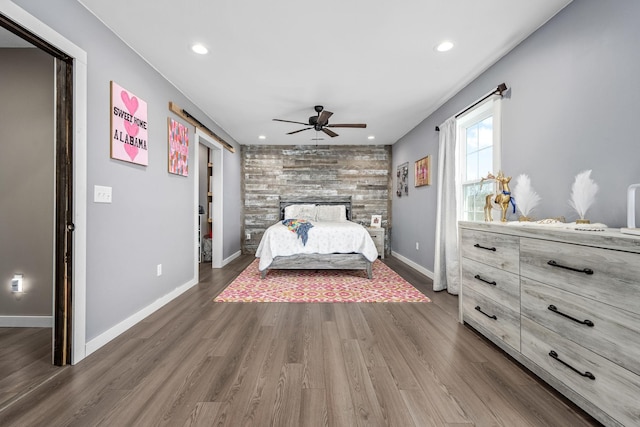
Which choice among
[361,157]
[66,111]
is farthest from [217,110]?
[361,157]

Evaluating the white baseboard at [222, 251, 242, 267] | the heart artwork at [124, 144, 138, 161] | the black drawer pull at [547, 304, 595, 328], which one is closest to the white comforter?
the white baseboard at [222, 251, 242, 267]

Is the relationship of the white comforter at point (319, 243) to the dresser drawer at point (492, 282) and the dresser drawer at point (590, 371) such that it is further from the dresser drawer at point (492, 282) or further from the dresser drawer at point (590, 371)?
the dresser drawer at point (590, 371)

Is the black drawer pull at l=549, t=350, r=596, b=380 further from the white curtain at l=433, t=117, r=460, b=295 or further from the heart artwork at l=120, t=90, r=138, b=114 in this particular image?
the heart artwork at l=120, t=90, r=138, b=114

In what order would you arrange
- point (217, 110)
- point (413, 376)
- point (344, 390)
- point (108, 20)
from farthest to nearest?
point (217, 110) → point (108, 20) → point (413, 376) → point (344, 390)

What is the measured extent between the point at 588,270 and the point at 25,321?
395 cm

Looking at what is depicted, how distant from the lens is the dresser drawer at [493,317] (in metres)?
1.77

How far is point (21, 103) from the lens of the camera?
2244mm

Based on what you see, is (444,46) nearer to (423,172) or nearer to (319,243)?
(423,172)

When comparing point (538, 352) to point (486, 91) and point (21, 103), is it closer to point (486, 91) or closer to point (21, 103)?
point (486, 91)

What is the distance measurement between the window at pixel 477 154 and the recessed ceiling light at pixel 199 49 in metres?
2.74

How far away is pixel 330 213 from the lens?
556cm

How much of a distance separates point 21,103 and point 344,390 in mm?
3327

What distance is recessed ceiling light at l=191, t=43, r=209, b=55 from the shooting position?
235 cm

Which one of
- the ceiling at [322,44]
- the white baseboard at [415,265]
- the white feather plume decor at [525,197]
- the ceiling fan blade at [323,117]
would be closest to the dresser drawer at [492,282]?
the white feather plume decor at [525,197]
